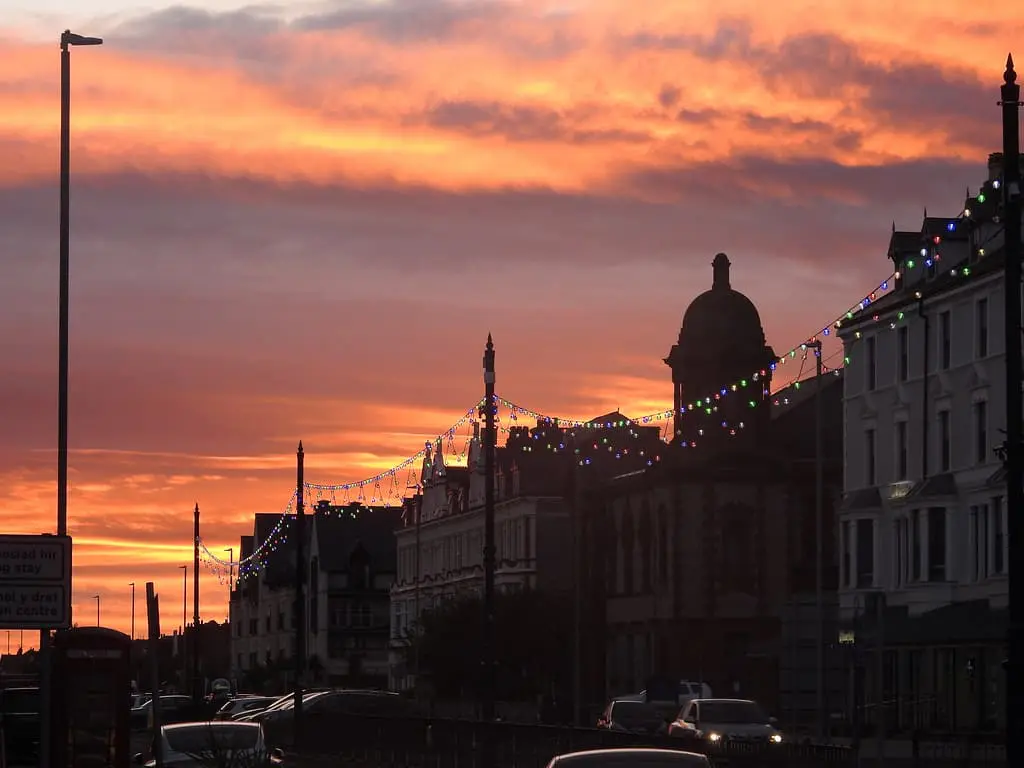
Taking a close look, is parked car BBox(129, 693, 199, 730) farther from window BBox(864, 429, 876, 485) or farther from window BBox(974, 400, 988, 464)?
window BBox(974, 400, 988, 464)

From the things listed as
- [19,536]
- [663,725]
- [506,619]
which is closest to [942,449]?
[663,725]

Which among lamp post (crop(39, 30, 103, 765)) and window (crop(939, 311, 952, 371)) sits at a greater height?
window (crop(939, 311, 952, 371))

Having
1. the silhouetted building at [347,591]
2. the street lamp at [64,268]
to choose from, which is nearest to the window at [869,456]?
the street lamp at [64,268]

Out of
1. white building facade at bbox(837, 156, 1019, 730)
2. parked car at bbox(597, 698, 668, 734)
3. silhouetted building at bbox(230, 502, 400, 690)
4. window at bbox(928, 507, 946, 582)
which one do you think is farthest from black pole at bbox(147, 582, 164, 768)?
silhouetted building at bbox(230, 502, 400, 690)

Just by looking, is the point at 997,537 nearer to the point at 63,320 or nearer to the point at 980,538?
the point at 980,538

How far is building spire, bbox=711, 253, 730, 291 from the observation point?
Result: 314ft

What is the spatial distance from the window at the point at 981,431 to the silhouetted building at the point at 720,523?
24005 millimetres

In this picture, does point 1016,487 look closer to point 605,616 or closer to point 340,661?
point 605,616

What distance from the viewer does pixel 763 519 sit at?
297ft

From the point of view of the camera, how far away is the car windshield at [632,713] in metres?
54.5

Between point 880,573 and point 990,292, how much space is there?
12158 mm

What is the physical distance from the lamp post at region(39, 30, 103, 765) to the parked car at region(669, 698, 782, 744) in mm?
20156

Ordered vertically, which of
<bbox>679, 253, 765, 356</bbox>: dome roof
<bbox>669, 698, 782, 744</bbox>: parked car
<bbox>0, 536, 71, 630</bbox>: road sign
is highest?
<bbox>679, 253, 765, 356</bbox>: dome roof

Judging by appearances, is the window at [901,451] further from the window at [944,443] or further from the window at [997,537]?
the window at [997,537]
